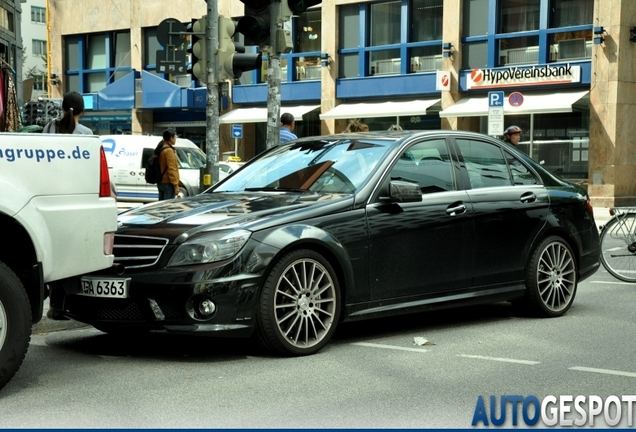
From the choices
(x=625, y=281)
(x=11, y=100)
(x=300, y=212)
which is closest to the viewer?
(x=300, y=212)

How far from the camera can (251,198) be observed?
24.9 feet

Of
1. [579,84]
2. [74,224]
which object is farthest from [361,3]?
[74,224]

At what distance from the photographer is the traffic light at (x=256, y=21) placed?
11.8 metres

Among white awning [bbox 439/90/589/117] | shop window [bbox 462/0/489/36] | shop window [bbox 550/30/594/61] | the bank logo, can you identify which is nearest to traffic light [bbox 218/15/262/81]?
white awning [bbox 439/90/589/117]

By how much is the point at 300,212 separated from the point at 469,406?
2049 mm

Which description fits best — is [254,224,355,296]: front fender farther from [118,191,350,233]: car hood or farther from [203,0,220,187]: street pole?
[203,0,220,187]: street pole

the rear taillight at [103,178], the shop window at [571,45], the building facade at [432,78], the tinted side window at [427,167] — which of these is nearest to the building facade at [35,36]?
the building facade at [432,78]

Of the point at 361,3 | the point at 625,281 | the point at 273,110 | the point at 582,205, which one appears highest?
the point at 361,3

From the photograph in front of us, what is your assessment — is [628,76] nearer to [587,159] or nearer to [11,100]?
[587,159]

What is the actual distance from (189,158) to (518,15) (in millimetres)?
10599

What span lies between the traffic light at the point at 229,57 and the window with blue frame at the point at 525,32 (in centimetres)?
1871

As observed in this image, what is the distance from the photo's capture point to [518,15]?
31000 mm

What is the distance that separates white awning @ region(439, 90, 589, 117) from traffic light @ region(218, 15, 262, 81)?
17430 mm

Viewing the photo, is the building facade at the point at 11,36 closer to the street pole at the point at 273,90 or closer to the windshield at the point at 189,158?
the street pole at the point at 273,90
